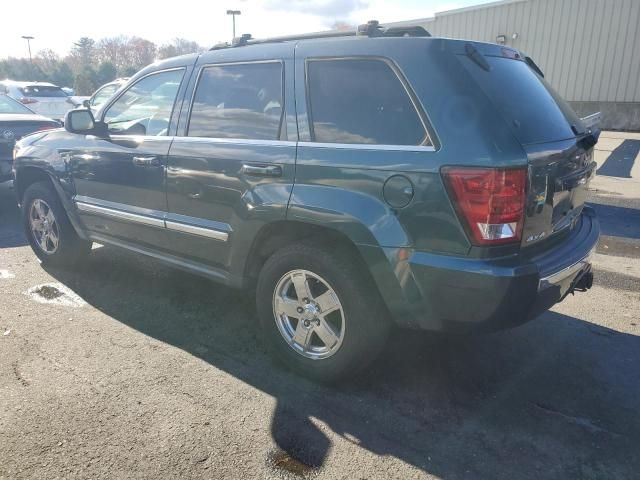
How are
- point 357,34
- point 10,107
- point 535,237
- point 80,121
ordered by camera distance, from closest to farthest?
point 535,237
point 357,34
point 80,121
point 10,107

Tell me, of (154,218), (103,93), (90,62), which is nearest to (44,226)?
(154,218)

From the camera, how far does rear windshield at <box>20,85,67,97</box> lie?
14.8 meters

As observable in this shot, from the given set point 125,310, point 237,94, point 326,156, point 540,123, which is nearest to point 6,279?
point 125,310

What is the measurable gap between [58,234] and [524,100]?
4217 mm

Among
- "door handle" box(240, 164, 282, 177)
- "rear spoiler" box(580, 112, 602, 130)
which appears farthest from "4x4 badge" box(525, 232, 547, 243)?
"door handle" box(240, 164, 282, 177)

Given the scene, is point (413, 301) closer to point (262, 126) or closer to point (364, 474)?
point (364, 474)

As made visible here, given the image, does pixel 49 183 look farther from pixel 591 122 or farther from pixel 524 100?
pixel 591 122

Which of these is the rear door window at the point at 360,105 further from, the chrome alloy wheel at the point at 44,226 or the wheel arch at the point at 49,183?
the chrome alloy wheel at the point at 44,226

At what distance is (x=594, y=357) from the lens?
11.2 feet

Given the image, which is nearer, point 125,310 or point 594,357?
point 594,357

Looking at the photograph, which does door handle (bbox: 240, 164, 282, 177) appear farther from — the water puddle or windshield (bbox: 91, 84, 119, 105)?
windshield (bbox: 91, 84, 119, 105)

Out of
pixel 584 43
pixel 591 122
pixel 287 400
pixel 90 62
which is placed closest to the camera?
pixel 287 400

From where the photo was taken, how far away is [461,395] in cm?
299

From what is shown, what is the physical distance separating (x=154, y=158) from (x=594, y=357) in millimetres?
3312
